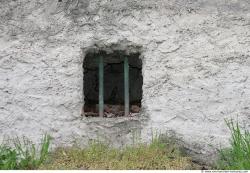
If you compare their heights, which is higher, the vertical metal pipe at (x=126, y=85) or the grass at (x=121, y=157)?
the vertical metal pipe at (x=126, y=85)

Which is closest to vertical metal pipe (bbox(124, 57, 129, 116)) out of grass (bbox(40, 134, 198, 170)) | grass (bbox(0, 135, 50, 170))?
grass (bbox(40, 134, 198, 170))

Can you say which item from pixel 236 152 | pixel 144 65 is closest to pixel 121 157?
pixel 144 65

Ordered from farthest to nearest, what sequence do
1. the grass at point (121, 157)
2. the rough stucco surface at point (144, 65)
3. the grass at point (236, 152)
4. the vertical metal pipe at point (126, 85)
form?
the vertical metal pipe at point (126, 85), the rough stucco surface at point (144, 65), the grass at point (121, 157), the grass at point (236, 152)

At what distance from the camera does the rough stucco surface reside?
13.6ft

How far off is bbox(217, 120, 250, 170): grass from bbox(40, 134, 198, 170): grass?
0.27 metres

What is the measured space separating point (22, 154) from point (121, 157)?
0.79 m

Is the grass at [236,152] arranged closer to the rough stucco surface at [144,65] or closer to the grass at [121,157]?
the rough stucco surface at [144,65]

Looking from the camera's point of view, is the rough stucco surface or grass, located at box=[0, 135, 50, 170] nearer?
grass, located at box=[0, 135, 50, 170]

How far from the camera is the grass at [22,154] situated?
386cm

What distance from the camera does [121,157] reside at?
13.2 feet

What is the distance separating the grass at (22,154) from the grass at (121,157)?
78 mm

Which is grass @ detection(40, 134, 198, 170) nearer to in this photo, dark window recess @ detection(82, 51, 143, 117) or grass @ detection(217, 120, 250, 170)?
grass @ detection(217, 120, 250, 170)

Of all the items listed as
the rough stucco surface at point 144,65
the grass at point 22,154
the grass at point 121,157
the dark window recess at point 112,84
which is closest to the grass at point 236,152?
the rough stucco surface at point 144,65

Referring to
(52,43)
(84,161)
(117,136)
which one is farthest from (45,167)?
(52,43)
